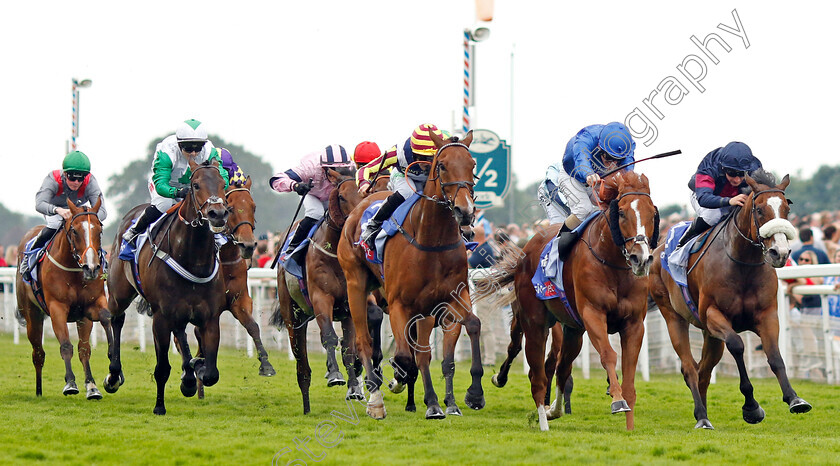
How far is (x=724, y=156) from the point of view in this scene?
7949 millimetres

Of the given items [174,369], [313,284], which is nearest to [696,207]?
[313,284]

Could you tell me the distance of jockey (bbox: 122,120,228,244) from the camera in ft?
28.5

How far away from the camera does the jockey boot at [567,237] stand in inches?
296

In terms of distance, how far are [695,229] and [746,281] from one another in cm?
95

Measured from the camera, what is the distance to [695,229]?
27.7 ft

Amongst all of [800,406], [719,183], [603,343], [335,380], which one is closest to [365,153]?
[335,380]

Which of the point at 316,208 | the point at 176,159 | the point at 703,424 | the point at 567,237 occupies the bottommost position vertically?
the point at 703,424

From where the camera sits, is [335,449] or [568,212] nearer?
[335,449]

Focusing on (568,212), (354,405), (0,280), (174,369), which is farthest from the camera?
(0,280)

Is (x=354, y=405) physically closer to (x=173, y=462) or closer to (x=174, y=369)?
(x=173, y=462)

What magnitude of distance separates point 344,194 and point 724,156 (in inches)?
119

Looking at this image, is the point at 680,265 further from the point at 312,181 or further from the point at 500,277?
the point at 312,181

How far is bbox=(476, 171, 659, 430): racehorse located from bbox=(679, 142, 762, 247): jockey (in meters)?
1.09

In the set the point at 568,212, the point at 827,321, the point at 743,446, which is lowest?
the point at 743,446
